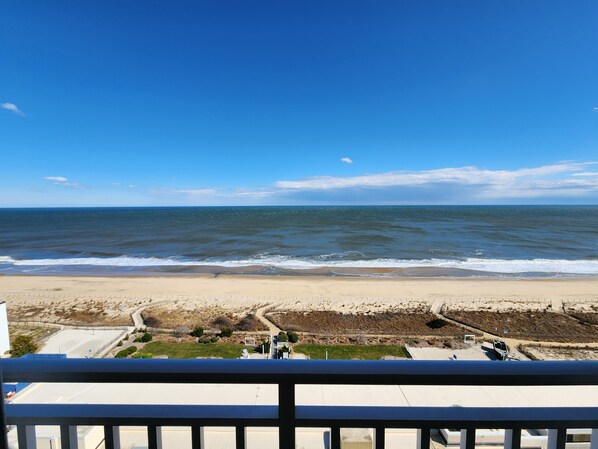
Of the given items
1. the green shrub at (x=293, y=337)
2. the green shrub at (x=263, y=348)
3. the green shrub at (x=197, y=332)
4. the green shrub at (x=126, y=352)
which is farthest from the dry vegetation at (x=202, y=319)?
the green shrub at (x=126, y=352)

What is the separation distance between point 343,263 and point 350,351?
13958 millimetres

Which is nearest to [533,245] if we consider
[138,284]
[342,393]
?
[342,393]

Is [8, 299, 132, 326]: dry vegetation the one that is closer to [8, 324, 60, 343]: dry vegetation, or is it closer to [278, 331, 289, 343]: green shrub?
[8, 324, 60, 343]: dry vegetation

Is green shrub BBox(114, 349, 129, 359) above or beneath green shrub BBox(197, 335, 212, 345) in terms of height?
above

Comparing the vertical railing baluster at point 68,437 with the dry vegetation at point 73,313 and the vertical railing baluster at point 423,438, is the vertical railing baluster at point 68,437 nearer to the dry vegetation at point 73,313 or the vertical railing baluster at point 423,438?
the vertical railing baluster at point 423,438

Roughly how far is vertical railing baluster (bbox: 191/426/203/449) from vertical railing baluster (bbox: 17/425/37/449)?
21.7 inches

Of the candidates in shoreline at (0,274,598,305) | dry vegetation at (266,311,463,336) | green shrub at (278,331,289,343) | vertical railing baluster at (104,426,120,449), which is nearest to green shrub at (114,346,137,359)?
green shrub at (278,331,289,343)

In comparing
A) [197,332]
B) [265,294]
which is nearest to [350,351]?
[197,332]

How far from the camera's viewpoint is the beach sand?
46.9 ft

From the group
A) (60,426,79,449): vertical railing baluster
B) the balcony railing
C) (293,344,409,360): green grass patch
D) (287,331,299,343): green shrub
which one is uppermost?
the balcony railing

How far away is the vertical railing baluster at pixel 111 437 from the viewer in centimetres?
111

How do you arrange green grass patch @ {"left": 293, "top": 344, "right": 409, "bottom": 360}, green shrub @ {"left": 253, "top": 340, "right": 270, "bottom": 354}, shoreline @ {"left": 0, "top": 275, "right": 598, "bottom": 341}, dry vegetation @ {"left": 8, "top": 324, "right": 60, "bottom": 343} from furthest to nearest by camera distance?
shoreline @ {"left": 0, "top": 275, "right": 598, "bottom": 341} → dry vegetation @ {"left": 8, "top": 324, "right": 60, "bottom": 343} → green shrub @ {"left": 253, "top": 340, "right": 270, "bottom": 354} → green grass patch @ {"left": 293, "top": 344, "right": 409, "bottom": 360}

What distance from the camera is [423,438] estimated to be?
1120 mm

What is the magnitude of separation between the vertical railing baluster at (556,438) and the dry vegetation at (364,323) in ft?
36.3
